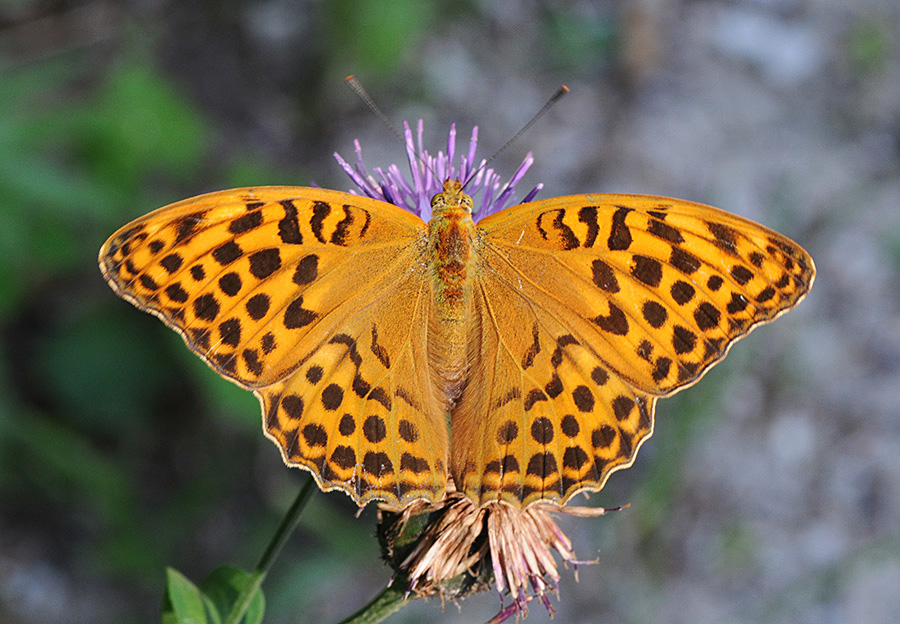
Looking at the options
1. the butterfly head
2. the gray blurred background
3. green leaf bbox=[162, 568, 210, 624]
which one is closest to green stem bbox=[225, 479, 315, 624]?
green leaf bbox=[162, 568, 210, 624]

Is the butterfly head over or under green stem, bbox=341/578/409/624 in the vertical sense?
over

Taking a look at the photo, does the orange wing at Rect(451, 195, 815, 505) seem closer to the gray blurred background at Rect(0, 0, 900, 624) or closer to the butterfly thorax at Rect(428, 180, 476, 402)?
the butterfly thorax at Rect(428, 180, 476, 402)

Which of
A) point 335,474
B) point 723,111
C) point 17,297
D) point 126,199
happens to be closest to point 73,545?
point 17,297

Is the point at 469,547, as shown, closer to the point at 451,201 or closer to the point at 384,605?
the point at 384,605

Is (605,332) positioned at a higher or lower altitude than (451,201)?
lower

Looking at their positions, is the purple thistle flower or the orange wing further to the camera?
the purple thistle flower

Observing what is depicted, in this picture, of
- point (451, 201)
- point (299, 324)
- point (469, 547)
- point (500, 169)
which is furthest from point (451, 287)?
point (500, 169)
